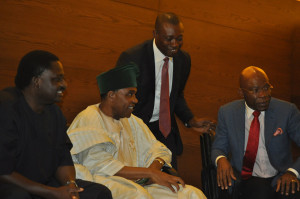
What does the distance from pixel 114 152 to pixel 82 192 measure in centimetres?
74

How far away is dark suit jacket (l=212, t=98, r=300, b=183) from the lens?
4148mm

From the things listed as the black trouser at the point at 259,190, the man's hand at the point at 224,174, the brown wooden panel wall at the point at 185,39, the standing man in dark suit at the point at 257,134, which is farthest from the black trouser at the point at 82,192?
the brown wooden panel wall at the point at 185,39

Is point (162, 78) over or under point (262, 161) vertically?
over

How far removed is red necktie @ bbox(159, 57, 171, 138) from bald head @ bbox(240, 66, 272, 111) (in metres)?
0.72

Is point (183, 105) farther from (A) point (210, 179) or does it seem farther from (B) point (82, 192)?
(B) point (82, 192)

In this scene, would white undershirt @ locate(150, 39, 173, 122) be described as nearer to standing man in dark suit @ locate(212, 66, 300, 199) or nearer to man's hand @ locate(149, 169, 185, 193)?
standing man in dark suit @ locate(212, 66, 300, 199)

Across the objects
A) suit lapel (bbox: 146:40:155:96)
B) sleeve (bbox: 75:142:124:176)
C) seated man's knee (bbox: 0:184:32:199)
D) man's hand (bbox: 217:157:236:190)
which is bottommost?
man's hand (bbox: 217:157:236:190)

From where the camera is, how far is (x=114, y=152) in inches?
146

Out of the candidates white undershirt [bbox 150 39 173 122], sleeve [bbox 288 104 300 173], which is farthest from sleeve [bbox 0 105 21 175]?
sleeve [bbox 288 104 300 173]

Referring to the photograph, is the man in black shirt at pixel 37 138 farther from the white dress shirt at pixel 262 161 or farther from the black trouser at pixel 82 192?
the white dress shirt at pixel 262 161

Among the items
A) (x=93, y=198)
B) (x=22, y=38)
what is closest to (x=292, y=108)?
(x=93, y=198)

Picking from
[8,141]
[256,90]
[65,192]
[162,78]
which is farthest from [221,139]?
[8,141]

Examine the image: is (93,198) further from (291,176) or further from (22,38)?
(22,38)

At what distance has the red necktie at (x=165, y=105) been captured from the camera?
436 centimetres
